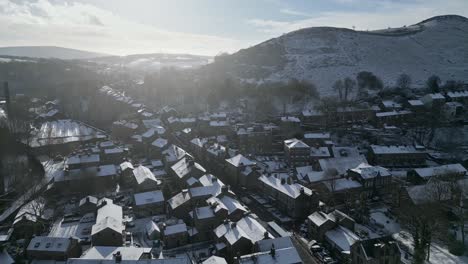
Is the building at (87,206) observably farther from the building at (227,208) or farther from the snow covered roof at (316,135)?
the snow covered roof at (316,135)

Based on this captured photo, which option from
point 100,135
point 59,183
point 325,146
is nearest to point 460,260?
point 325,146

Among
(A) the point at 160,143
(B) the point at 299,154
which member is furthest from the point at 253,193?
(A) the point at 160,143

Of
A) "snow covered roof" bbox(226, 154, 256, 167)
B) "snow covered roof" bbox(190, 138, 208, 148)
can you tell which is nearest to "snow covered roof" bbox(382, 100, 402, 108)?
"snow covered roof" bbox(226, 154, 256, 167)

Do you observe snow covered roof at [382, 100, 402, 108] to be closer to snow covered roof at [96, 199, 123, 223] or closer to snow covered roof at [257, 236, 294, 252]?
snow covered roof at [257, 236, 294, 252]

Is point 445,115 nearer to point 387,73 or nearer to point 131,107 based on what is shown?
point 387,73

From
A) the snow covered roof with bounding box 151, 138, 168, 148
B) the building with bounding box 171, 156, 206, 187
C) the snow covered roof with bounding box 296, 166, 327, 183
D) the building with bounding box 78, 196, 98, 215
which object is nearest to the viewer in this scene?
the building with bounding box 78, 196, 98, 215

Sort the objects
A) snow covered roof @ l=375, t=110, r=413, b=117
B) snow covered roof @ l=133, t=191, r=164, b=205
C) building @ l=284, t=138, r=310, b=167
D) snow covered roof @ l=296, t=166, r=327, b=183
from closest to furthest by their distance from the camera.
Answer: snow covered roof @ l=133, t=191, r=164, b=205 → snow covered roof @ l=296, t=166, r=327, b=183 → building @ l=284, t=138, r=310, b=167 → snow covered roof @ l=375, t=110, r=413, b=117

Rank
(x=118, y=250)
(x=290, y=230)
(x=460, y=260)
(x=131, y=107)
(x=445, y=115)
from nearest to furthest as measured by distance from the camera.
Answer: (x=118, y=250)
(x=460, y=260)
(x=290, y=230)
(x=445, y=115)
(x=131, y=107)

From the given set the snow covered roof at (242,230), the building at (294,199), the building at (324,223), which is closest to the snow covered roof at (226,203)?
the snow covered roof at (242,230)
